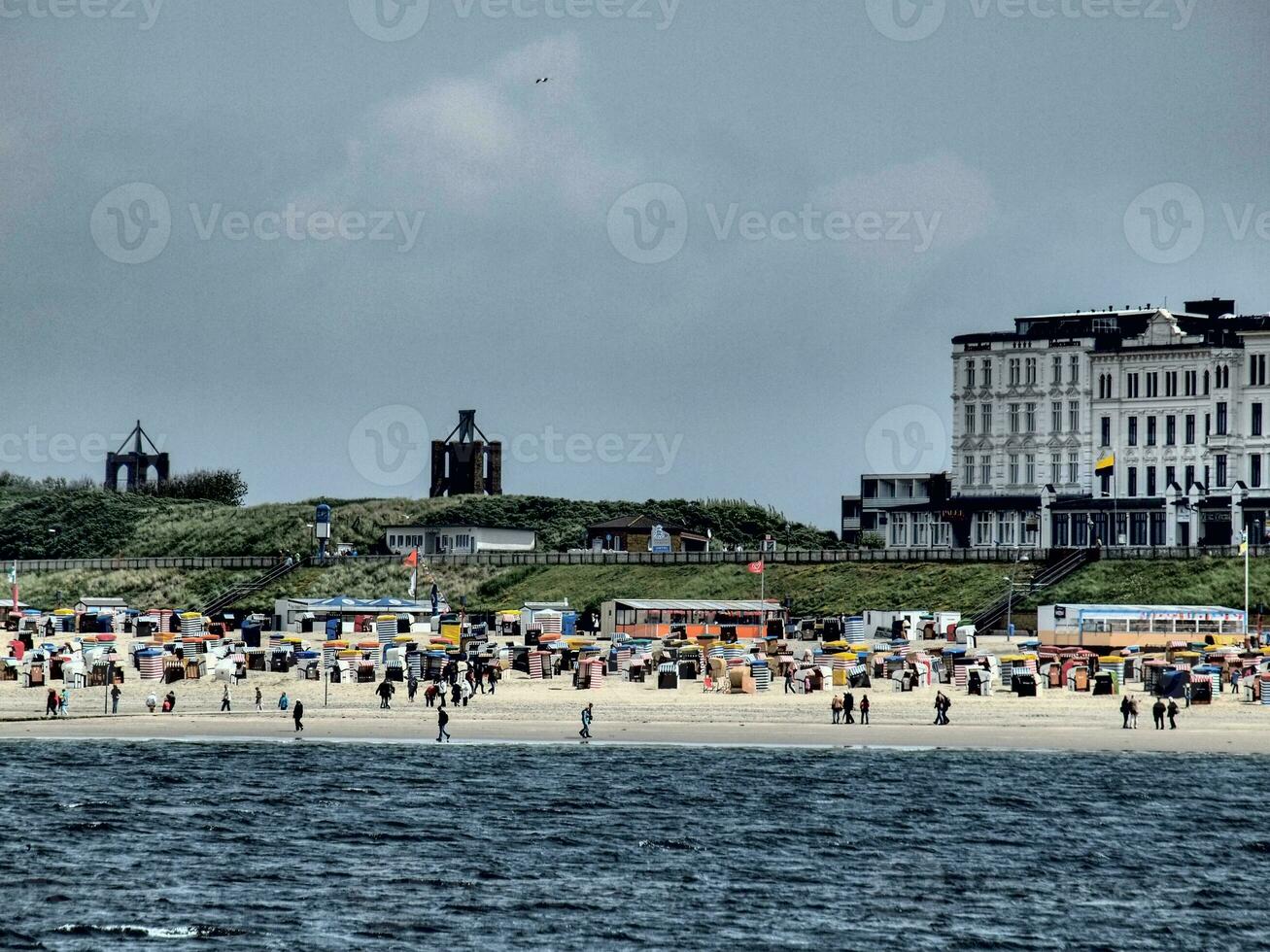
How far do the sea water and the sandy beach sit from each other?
2.46 ft

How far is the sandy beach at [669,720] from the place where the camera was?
67.6 metres

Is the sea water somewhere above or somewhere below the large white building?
below

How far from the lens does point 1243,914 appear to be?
45375 millimetres

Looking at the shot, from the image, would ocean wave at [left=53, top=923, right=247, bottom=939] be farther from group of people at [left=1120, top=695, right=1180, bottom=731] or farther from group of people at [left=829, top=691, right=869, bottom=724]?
group of people at [left=1120, top=695, right=1180, bottom=731]

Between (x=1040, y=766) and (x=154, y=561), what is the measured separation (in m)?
89.0

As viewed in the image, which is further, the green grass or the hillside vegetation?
the hillside vegetation

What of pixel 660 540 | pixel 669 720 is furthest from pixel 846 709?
pixel 660 540

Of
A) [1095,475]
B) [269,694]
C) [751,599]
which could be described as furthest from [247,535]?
[269,694]

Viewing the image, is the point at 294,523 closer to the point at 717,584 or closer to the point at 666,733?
the point at 717,584

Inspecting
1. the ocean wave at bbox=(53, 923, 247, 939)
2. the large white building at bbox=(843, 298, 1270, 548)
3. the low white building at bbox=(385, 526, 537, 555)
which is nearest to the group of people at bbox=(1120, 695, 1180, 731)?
the ocean wave at bbox=(53, 923, 247, 939)

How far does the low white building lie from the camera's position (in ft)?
474

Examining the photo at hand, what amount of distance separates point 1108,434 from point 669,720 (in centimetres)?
6187

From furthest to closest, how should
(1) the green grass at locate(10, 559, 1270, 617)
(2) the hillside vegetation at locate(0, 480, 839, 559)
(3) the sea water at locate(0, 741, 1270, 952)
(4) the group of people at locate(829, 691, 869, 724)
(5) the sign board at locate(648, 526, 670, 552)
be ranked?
(2) the hillside vegetation at locate(0, 480, 839, 559), (5) the sign board at locate(648, 526, 670, 552), (1) the green grass at locate(10, 559, 1270, 617), (4) the group of people at locate(829, 691, 869, 724), (3) the sea water at locate(0, 741, 1270, 952)

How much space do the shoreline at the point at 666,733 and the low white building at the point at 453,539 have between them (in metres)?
69.4
